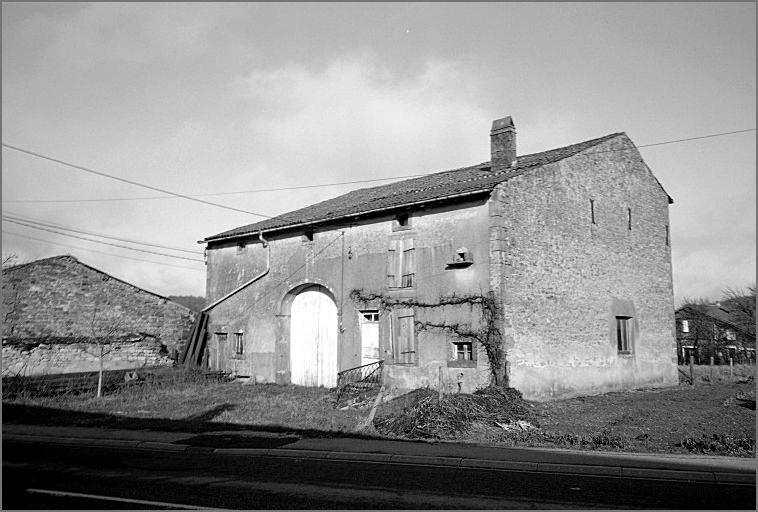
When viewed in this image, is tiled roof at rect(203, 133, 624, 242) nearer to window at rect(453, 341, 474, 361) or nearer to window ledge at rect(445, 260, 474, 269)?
window ledge at rect(445, 260, 474, 269)

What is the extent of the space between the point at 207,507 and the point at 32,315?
20.1 metres

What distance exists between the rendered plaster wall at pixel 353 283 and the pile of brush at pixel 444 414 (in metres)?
2.15

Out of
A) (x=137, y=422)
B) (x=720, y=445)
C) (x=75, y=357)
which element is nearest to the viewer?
(x=720, y=445)

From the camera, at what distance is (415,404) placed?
14.0 m

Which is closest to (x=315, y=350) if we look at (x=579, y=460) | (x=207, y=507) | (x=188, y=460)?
(x=188, y=460)

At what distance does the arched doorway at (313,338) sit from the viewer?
20.9 m

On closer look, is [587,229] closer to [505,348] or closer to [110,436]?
[505,348]

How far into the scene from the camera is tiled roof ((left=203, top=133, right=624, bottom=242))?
18.0m

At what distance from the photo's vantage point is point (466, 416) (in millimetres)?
13188

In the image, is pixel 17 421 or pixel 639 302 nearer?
→ pixel 17 421

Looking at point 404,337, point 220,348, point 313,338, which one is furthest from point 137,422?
point 220,348

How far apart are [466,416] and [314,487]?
5927 mm

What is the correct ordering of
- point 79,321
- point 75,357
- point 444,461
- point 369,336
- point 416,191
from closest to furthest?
point 444,461, point 369,336, point 416,191, point 75,357, point 79,321

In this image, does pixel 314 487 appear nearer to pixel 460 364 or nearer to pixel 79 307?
pixel 460 364
